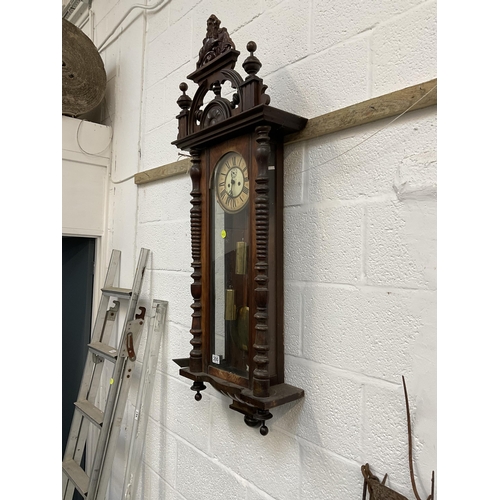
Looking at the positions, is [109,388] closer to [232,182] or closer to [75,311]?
[75,311]

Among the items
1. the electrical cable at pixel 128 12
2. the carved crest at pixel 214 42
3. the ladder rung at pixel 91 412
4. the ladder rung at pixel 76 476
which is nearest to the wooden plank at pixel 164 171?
the carved crest at pixel 214 42

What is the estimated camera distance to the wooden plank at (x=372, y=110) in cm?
66

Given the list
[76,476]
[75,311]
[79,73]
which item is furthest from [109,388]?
[79,73]

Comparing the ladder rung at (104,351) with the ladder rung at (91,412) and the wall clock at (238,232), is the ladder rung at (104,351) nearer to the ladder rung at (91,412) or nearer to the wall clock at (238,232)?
the ladder rung at (91,412)

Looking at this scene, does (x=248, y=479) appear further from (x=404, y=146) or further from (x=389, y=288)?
(x=404, y=146)

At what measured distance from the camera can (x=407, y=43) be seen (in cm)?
70

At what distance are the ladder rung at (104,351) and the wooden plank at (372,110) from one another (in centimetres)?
106

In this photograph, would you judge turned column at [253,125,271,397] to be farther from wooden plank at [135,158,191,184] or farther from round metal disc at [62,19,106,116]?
round metal disc at [62,19,106,116]

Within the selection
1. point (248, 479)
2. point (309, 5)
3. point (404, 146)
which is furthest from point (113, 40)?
point (248, 479)

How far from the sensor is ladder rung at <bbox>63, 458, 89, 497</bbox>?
1.38 m

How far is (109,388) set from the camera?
1528 mm

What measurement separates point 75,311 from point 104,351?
20.7 inches

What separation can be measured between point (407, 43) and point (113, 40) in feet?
5.07
